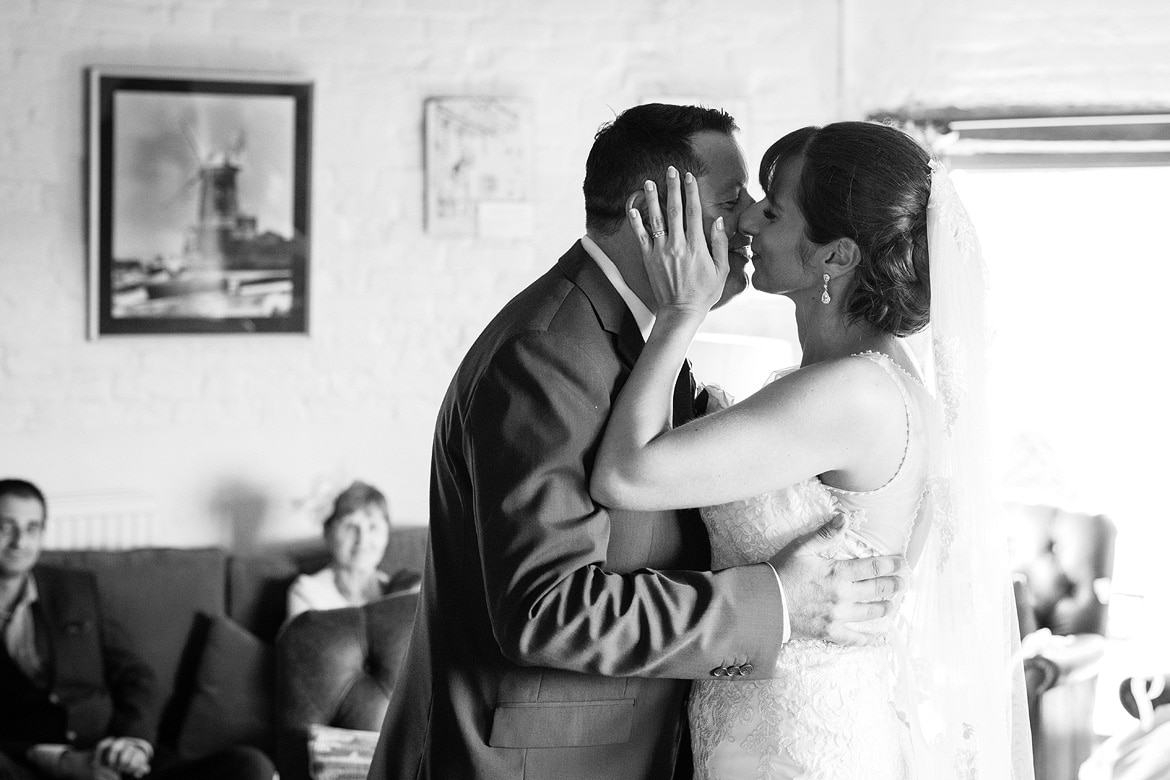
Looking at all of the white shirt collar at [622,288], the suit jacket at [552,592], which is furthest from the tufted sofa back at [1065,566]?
the white shirt collar at [622,288]

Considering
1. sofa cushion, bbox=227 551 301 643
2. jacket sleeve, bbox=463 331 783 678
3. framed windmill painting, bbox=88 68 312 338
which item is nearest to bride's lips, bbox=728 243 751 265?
jacket sleeve, bbox=463 331 783 678

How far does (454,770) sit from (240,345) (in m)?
2.97

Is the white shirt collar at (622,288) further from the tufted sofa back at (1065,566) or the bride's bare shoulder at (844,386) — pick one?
the tufted sofa back at (1065,566)

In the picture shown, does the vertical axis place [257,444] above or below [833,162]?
below

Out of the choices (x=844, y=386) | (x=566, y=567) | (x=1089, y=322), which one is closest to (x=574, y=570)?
(x=566, y=567)

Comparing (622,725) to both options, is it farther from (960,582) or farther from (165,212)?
(165,212)

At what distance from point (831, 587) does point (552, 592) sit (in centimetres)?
43

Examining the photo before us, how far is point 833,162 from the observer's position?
1.82 meters

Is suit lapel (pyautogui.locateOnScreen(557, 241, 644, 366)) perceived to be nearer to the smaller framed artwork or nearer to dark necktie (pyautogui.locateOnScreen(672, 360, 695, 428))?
dark necktie (pyautogui.locateOnScreen(672, 360, 695, 428))

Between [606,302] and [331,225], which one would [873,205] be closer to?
[606,302]

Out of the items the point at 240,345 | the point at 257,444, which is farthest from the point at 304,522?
the point at 240,345

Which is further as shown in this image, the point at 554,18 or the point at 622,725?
the point at 554,18

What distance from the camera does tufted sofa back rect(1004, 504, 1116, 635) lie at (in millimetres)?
4266

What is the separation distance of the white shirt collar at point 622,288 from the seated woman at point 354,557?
246 cm
